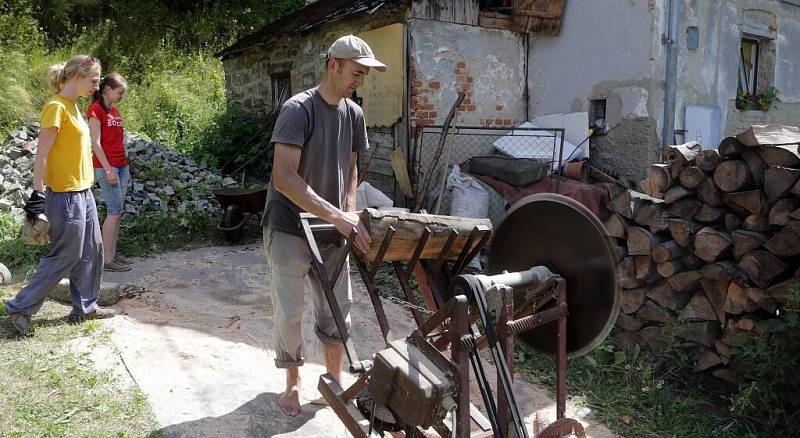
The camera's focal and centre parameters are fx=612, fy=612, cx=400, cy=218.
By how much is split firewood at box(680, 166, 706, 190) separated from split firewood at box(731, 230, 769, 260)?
1.41 ft

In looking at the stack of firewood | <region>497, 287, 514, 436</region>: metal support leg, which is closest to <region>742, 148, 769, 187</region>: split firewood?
the stack of firewood

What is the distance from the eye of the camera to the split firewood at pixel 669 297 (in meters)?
4.31

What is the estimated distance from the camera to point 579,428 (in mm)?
2471

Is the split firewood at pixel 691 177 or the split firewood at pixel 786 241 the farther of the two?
the split firewood at pixel 691 177

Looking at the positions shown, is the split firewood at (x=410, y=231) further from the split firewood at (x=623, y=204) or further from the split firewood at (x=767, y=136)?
the split firewood at (x=767, y=136)

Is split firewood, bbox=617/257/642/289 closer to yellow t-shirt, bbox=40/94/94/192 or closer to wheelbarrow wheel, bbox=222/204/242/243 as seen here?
yellow t-shirt, bbox=40/94/94/192

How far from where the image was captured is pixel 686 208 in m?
4.30

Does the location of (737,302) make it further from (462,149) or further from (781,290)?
(462,149)

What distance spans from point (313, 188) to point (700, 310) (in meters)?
2.79

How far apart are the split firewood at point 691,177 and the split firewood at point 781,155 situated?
1.29 feet

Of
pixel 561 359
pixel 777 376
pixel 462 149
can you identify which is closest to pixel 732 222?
pixel 777 376

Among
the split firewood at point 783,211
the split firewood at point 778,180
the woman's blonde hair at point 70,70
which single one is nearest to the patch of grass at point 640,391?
the split firewood at point 783,211

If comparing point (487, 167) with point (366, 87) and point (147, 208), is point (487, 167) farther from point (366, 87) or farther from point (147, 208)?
point (147, 208)

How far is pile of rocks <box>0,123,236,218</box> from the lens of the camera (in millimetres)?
8078
